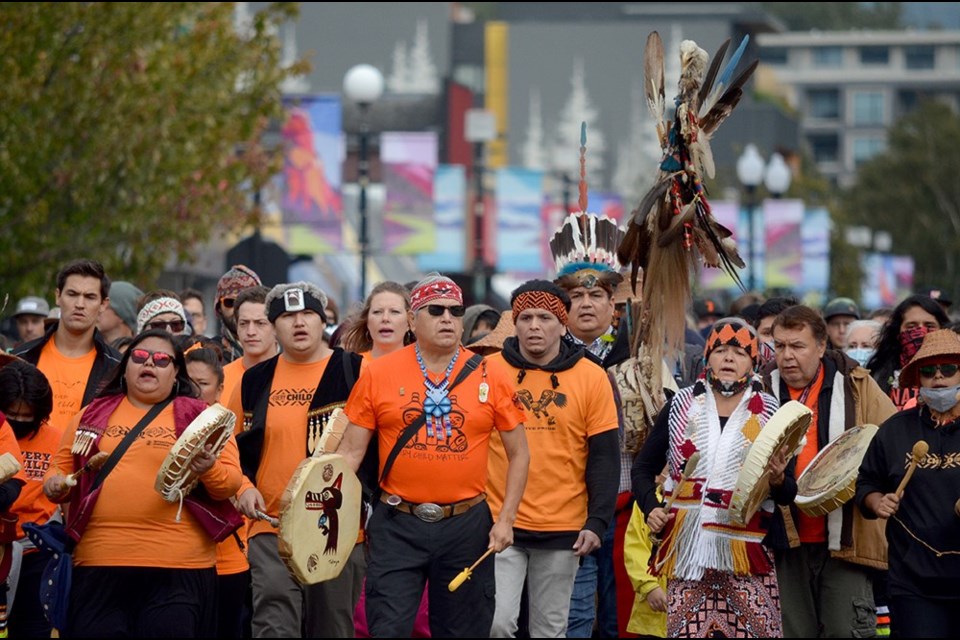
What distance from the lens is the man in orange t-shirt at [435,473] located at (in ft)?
29.1

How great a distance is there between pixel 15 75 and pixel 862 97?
142 meters

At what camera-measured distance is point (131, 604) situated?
29.4 feet

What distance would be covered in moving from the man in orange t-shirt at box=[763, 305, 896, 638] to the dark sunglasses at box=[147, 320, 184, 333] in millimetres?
3995

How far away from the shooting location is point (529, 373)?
10.1 meters

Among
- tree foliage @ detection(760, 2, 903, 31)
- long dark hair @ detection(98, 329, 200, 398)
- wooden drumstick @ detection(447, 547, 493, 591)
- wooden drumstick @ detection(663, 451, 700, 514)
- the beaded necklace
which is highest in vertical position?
tree foliage @ detection(760, 2, 903, 31)

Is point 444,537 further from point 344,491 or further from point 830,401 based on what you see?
point 830,401

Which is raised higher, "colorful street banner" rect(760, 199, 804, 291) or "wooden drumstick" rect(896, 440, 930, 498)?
"colorful street banner" rect(760, 199, 804, 291)

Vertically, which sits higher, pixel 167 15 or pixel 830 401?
pixel 167 15

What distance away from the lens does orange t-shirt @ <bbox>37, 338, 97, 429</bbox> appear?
10523mm

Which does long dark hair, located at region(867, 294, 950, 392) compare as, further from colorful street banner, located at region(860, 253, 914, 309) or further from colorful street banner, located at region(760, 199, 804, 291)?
colorful street banner, located at region(860, 253, 914, 309)

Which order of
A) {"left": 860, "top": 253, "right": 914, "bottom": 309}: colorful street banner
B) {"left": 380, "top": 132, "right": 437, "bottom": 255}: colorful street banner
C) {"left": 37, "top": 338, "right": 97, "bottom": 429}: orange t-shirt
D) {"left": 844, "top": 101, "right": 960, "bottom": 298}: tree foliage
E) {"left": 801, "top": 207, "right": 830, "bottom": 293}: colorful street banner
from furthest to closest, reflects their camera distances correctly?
{"left": 844, "top": 101, "right": 960, "bottom": 298}: tree foliage, {"left": 860, "top": 253, "right": 914, "bottom": 309}: colorful street banner, {"left": 801, "top": 207, "right": 830, "bottom": 293}: colorful street banner, {"left": 380, "top": 132, "right": 437, "bottom": 255}: colorful street banner, {"left": 37, "top": 338, "right": 97, "bottom": 429}: orange t-shirt

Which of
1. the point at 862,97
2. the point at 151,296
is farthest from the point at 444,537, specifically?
the point at 862,97

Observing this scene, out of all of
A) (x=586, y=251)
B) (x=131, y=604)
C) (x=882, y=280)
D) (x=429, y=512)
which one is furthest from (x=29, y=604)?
(x=882, y=280)

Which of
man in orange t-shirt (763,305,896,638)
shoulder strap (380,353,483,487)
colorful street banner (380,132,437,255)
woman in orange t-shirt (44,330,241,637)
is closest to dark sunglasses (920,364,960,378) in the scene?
man in orange t-shirt (763,305,896,638)
